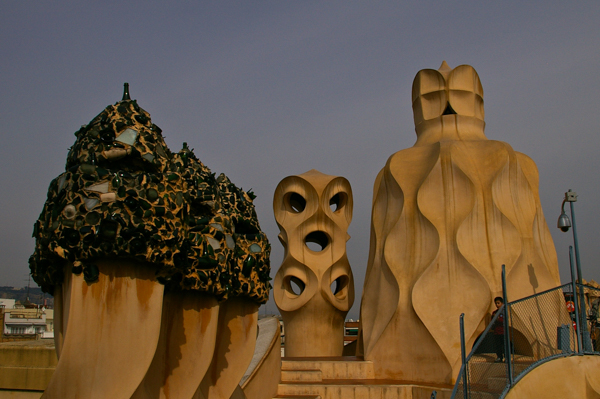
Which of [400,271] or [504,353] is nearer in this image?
[504,353]

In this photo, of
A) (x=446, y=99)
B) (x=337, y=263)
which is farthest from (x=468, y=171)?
(x=337, y=263)

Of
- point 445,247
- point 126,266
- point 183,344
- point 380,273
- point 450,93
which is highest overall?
point 450,93

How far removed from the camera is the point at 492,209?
14.3 meters

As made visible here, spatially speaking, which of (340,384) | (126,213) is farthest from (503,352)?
(126,213)

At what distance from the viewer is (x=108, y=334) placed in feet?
19.3

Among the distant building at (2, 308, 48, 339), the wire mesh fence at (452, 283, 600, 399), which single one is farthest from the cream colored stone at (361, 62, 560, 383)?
the distant building at (2, 308, 48, 339)

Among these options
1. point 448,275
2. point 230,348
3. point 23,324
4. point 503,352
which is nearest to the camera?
point 230,348

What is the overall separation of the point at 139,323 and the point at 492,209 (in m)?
10.6

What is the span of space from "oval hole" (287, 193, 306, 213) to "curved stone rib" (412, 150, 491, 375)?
6.22 m

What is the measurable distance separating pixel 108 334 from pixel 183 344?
1848 millimetres

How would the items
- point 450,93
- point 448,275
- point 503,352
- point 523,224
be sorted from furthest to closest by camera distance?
point 450,93 < point 523,224 < point 448,275 < point 503,352

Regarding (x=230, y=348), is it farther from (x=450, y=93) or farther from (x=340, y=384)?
(x=450, y=93)

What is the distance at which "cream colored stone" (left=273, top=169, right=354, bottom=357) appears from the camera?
1842 cm

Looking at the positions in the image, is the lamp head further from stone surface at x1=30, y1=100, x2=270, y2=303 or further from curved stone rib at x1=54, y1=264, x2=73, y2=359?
curved stone rib at x1=54, y1=264, x2=73, y2=359
